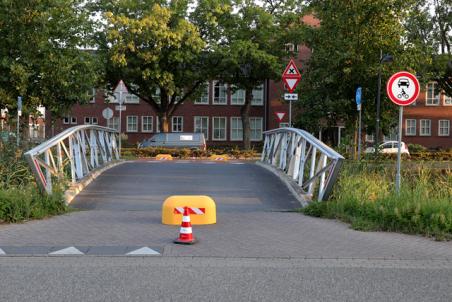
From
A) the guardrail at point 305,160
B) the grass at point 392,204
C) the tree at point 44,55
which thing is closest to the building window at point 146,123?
the tree at point 44,55

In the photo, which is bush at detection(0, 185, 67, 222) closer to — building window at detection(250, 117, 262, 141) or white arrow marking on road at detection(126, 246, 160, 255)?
white arrow marking on road at detection(126, 246, 160, 255)

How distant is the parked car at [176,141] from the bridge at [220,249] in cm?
2246

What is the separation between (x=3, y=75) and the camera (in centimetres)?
2636

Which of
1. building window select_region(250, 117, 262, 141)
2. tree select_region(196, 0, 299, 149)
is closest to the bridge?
tree select_region(196, 0, 299, 149)

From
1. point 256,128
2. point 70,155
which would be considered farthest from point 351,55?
point 256,128

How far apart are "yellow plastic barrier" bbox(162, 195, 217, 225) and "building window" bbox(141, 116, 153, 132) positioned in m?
51.1

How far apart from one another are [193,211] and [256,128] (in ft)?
167

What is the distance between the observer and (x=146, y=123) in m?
59.9

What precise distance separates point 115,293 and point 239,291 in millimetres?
1116

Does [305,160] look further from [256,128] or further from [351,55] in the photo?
[256,128]

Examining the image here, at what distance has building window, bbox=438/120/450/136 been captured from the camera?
58.6 metres

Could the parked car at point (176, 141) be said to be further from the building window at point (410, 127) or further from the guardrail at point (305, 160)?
the building window at point (410, 127)

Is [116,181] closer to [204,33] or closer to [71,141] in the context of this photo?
[71,141]

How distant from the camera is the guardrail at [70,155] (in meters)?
10.4
